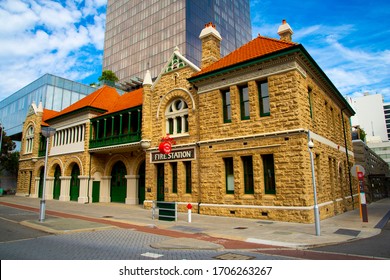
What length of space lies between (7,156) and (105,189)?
1005 inches

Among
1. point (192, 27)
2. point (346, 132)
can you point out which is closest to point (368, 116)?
point (192, 27)

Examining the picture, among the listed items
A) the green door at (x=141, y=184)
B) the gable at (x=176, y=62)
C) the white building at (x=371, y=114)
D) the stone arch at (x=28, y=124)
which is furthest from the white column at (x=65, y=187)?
the white building at (x=371, y=114)

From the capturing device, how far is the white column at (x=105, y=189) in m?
27.3

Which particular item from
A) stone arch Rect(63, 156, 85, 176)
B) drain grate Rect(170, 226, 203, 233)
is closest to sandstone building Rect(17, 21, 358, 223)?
stone arch Rect(63, 156, 85, 176)

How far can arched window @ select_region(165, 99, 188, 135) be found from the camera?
19.4 meters

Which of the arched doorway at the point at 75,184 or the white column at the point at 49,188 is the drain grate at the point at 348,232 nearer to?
the arched doorway at the point at 75,184

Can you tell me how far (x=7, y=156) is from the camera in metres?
42.4

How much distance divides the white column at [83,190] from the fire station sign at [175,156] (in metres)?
9.86

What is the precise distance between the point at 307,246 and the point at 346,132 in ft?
62.7

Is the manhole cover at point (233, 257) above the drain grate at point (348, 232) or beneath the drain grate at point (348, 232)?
above

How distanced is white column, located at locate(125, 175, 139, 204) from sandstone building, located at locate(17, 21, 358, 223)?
0.30 feet

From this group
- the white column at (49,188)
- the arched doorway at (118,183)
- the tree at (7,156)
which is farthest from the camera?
the tree at (7,156)

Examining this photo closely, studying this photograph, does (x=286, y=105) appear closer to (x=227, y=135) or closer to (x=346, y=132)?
(x=227, y=135)

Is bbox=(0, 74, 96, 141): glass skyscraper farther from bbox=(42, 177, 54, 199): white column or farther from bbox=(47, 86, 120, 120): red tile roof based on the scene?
bbox=(47, 86, 120, 120): red tile roof
